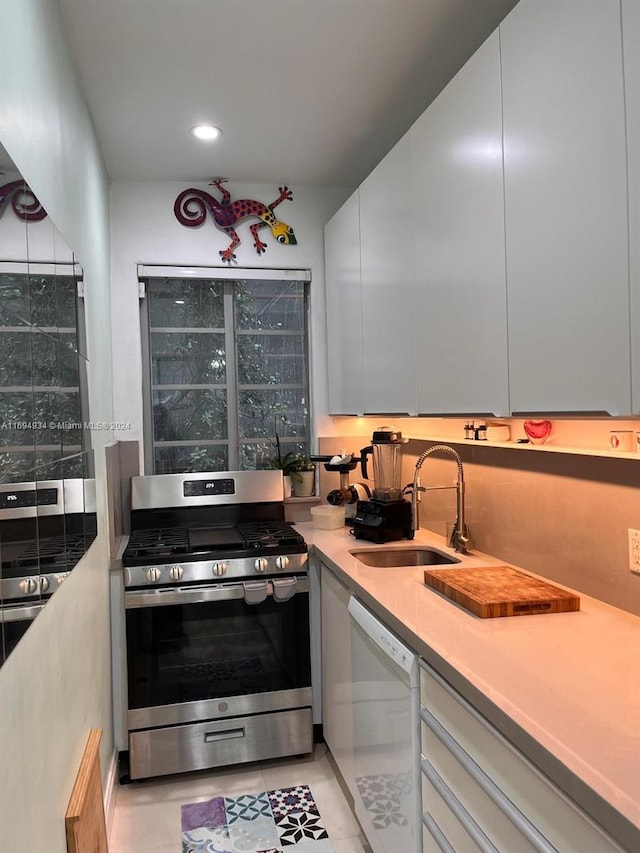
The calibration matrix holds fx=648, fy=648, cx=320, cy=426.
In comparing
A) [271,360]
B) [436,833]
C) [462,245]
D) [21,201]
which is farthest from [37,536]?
[271,360]

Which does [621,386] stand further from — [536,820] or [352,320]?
[352,320]

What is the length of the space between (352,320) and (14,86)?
1.85 m

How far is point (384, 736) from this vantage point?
1.85 meters

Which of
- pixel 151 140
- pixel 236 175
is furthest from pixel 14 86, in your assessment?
pixel 236 175

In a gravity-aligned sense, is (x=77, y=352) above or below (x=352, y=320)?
below

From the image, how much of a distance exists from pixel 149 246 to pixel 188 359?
0.59 meters

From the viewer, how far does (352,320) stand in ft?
9.68

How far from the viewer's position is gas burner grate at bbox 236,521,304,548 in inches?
106

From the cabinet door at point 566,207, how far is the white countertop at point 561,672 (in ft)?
1.75

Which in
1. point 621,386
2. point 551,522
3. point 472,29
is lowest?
point 551,522

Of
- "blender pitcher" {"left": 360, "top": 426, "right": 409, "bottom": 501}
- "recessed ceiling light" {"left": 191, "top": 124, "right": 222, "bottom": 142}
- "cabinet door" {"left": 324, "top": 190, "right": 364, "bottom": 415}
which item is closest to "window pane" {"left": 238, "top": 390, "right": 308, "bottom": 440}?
"cabinet door" {"left": 324, "top": 190, "right": 364, "bottom": 415}

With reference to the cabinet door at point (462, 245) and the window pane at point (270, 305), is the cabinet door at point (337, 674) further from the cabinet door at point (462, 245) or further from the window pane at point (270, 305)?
the window pane at point (270, 305)

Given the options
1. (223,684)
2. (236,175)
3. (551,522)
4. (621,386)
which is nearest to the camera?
(621,386)

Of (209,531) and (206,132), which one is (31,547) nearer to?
(209,531)
